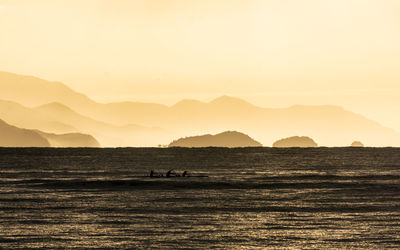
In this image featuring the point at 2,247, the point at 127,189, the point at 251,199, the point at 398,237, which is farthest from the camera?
the point at 127,189

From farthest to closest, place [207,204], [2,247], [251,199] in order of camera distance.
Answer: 1. [251,199]
2. [207,204]
3. [2,247]

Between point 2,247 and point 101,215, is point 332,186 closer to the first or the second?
point 101,215

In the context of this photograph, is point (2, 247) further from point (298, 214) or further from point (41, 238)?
point (298, 214)

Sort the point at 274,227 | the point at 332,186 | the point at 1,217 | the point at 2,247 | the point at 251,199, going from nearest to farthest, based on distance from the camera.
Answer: the point at 2,247
the point at 274,227
the point at 1,217
the point at 251,199
the point at 332,186

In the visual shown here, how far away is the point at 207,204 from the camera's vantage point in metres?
73.1

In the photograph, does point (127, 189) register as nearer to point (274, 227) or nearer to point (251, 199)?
point (251, 199)

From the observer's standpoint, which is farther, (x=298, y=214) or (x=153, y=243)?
(x=298, y=214)

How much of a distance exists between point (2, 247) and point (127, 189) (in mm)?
50368

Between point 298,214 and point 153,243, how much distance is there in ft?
66.8

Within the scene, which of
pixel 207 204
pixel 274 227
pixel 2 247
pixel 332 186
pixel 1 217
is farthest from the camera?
pixel 332 186

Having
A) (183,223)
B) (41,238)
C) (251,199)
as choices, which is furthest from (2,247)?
(251,199)

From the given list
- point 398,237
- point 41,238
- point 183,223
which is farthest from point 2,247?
point 398,237

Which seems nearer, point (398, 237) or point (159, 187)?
point (398, 237)

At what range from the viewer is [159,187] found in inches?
3962
